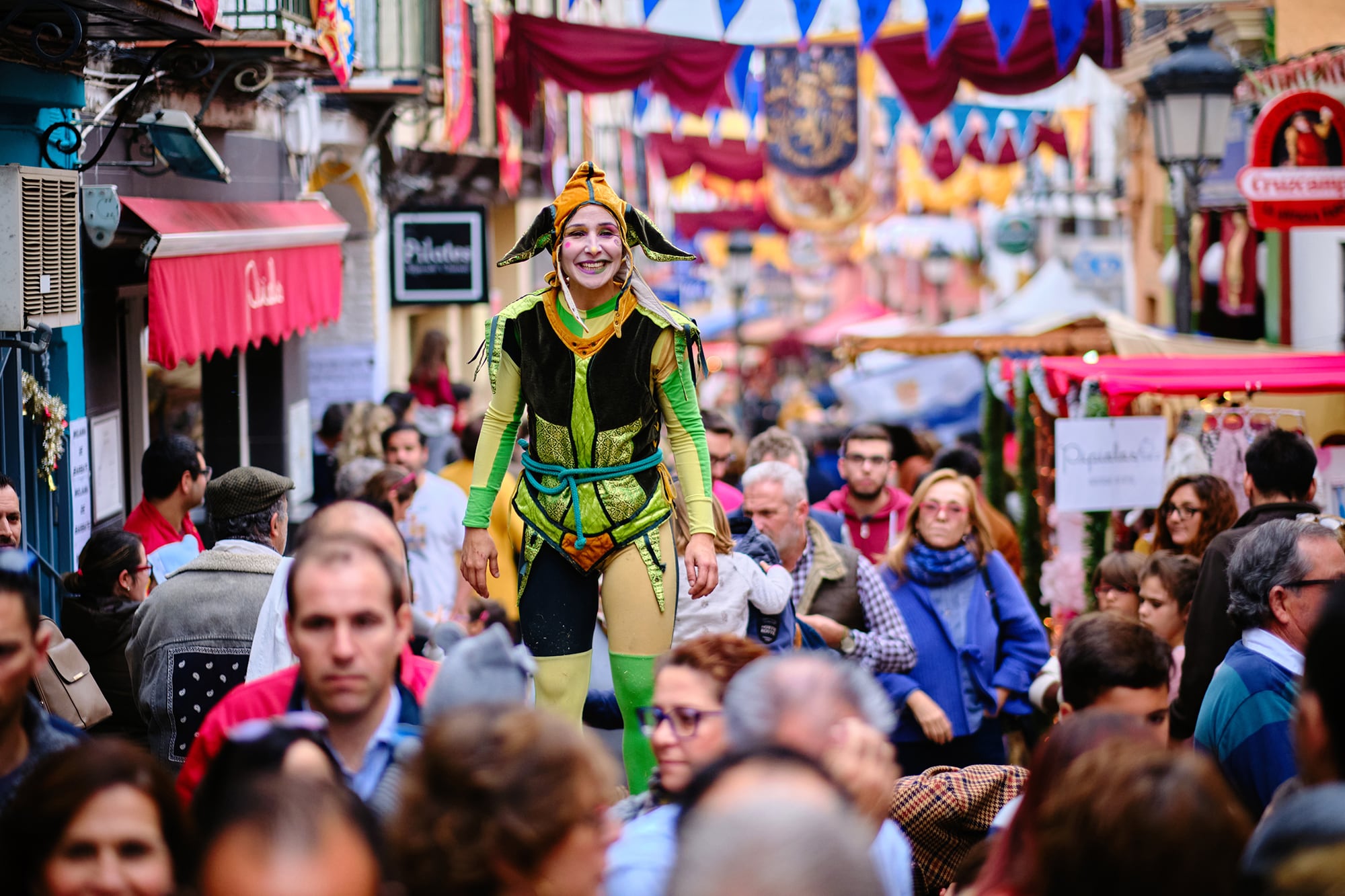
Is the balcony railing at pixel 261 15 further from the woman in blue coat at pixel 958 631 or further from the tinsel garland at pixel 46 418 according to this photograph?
the woman in blue coat at pixel 958 631

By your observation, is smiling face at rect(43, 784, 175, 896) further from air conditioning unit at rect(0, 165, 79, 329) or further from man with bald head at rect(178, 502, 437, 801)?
air conditioning unit at rect(0, 165, 79, 329)

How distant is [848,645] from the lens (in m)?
6.04

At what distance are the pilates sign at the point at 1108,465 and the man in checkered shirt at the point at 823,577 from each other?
7.47ft

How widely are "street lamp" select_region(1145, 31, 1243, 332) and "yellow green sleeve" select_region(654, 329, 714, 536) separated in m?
5.66

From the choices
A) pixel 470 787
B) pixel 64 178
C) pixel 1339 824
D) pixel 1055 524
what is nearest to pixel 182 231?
pixel 64 178

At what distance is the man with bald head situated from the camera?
3.11 meters

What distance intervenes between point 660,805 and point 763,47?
10.9 m

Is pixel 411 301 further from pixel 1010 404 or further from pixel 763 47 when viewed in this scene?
pixel 1010 404

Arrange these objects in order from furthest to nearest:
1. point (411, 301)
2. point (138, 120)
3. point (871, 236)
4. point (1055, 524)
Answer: point (871, 236) → point (411, 301) → point (1055, 524) → point (138, 120)

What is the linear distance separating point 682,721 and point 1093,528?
241 inches

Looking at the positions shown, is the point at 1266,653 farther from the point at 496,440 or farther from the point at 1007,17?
the point at 1007,17

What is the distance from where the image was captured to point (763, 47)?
43.7 feet

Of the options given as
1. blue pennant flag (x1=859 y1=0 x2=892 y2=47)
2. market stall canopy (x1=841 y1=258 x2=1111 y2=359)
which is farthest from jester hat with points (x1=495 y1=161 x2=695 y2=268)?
market stall canopy (x1=841 y1=258 x2=1111 y2=359)

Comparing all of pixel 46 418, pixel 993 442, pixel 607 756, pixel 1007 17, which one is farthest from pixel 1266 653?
pixel 993 442
